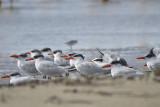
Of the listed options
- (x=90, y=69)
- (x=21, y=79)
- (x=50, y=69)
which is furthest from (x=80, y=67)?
(x=21, y=79)

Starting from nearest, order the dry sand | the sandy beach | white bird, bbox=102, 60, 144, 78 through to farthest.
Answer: the dry sand, the sandy beach, white bird, bbox=102, 60, 144, 78

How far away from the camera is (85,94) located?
6.49 m

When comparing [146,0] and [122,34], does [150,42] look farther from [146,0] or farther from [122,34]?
[146,0]

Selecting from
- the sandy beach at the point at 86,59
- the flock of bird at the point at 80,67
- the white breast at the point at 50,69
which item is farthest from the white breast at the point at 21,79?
the white breast at the point at 50,69

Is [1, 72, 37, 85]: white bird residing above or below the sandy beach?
below

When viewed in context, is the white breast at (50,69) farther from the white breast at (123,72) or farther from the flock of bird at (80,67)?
the white breast at (123,72)

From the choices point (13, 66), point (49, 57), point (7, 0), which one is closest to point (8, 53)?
point (13, 66)

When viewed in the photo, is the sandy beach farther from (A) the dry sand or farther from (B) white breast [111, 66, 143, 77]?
(B) white breast [111, 66, 143, 77]

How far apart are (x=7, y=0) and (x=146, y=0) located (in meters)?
17.6

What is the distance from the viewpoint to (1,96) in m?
6.70

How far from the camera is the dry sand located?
6105 mm

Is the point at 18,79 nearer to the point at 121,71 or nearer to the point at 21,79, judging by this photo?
the point at 21,79

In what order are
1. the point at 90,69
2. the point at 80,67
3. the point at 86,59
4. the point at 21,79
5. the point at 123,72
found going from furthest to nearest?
the point at 86,59 → the point at 80,67 → the point at 90,69 → the point at 123,72 → the point at 21,79

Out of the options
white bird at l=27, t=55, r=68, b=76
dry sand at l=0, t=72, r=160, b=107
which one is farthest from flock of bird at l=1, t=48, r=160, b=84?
dry sand at l=0, t=72, r=160, b=107
